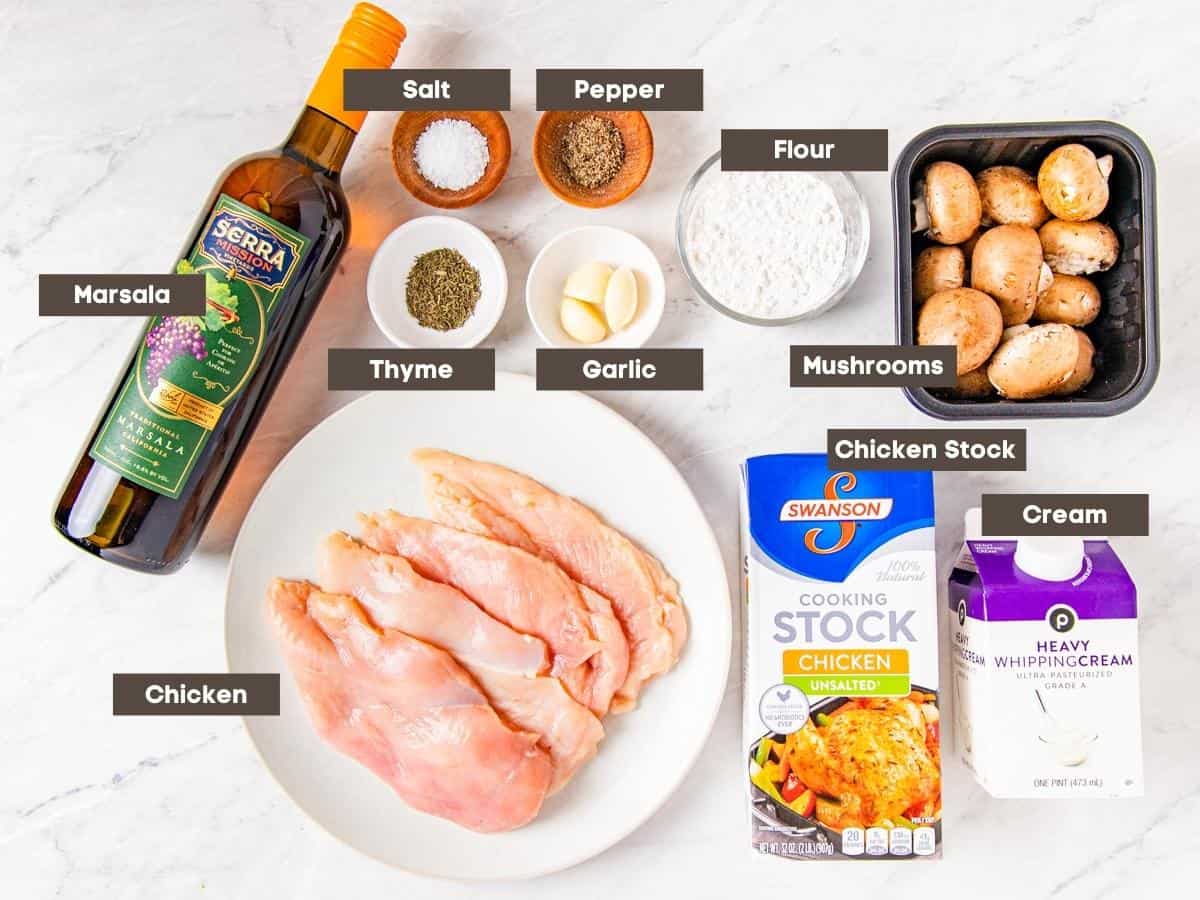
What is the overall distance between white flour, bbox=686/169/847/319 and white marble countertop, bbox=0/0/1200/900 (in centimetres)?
9

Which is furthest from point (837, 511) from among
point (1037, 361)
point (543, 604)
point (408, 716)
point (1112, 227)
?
point (408, 716)

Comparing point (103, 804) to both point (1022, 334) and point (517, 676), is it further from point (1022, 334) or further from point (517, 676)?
point (1022, 334)

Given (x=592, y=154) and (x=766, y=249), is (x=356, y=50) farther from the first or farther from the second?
(x=766, y=249)

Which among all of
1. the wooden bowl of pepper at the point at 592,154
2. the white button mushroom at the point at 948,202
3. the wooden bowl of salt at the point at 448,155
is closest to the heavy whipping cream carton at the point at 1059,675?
the white button mushroom at the point at 948,202

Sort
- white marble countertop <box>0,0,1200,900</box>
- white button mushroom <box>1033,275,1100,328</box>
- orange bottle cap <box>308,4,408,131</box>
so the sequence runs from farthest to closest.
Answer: white marble countertop <box>0,0,1200,900</box> → white button mushroom <box>1033,275,1100,328</box> → orange bottle cap <box>308,4,408,131</box>

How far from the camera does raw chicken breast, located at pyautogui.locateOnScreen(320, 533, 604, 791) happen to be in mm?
1261

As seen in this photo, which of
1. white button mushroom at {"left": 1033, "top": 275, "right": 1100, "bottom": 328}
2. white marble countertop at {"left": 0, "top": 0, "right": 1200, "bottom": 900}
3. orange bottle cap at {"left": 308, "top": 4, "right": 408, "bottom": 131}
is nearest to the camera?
orange bottle cap at {"left": 308, "top": 4, "right": 408, "bottom": 131}

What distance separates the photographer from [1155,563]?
1344mm

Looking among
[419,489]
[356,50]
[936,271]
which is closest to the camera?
[356,50]

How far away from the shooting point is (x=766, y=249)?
1.25 meters

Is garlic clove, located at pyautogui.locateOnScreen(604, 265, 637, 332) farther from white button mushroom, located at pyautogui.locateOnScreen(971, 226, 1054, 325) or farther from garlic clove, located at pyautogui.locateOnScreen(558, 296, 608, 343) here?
white button mushroom, located at pyautogui.locateOnScreen(971, 226, 1054, 325)

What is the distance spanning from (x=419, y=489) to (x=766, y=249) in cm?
58

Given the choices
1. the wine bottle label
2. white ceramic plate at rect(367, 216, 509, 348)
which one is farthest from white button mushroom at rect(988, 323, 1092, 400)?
the wine bottle label

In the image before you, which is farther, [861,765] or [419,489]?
[419,489]
